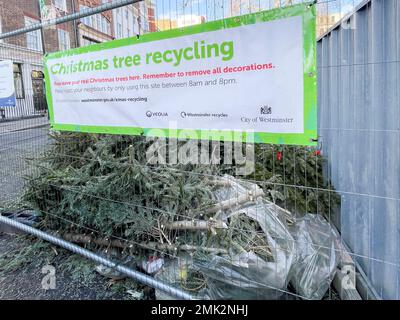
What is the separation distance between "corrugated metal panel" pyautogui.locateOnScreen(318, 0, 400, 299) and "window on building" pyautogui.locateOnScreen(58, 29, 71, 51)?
2479mm

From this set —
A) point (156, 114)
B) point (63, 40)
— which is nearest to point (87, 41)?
point (63, 40)

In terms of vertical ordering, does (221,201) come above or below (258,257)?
above

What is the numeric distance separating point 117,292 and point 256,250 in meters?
1.41

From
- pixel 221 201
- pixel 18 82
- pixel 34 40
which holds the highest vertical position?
pixel 34 40

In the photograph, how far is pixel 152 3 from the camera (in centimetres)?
247

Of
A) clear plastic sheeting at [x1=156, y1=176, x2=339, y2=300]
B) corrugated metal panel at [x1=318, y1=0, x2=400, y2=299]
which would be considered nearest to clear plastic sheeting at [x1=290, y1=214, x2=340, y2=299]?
clear plastic sheeting at [x1=156, y1=176, x2=339, y2=300]

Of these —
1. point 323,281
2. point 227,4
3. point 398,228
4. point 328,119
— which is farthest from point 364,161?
point 227,4

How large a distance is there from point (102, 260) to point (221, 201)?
1324mm

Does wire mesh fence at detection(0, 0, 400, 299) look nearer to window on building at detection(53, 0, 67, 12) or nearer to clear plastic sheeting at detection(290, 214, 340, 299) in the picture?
clear plastic sheeting at detection(290, 214, 340, 299)

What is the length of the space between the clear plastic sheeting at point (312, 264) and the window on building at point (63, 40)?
283 cm

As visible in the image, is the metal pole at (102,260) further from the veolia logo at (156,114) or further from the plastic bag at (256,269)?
the veolia logo at (156,114)

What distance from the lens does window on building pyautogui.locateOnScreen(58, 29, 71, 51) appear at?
321 centimetres

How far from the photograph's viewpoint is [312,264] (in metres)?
2.39

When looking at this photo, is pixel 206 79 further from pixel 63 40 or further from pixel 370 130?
pixel 63 40
